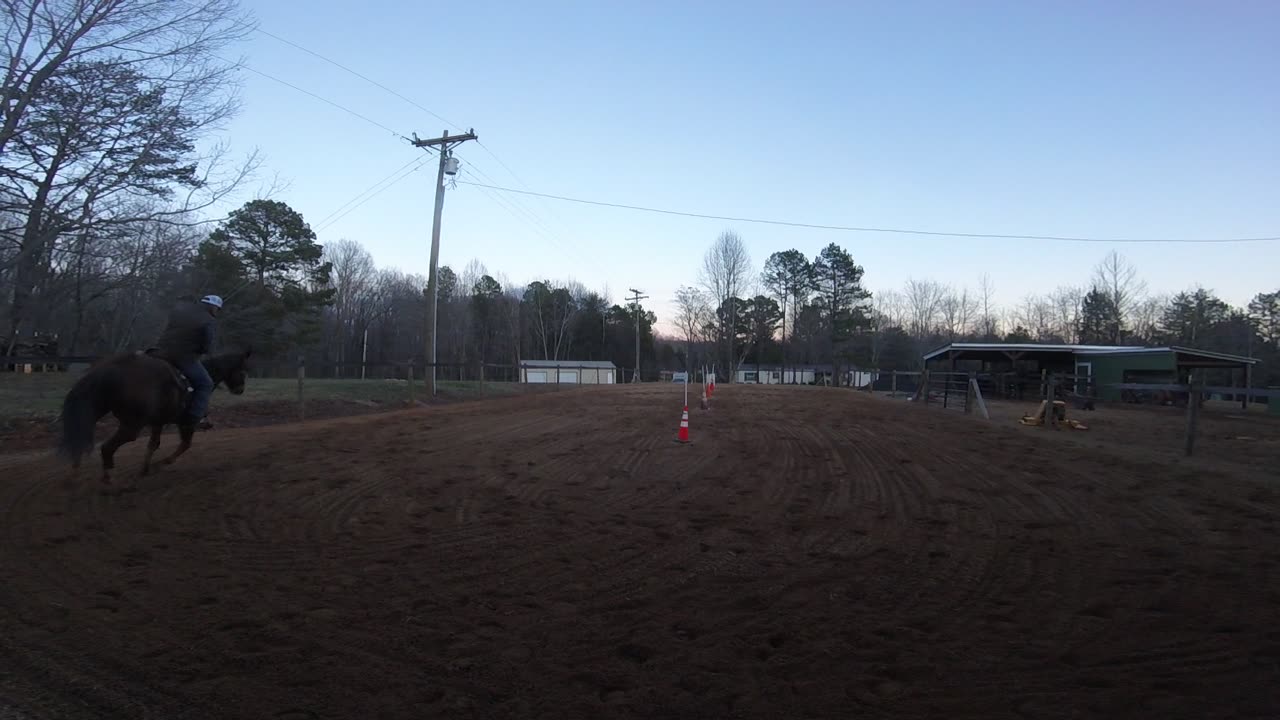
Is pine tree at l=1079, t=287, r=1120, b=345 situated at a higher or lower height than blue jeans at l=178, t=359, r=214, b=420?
higher

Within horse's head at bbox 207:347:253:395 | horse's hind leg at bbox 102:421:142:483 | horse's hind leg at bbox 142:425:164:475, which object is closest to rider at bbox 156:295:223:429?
horse's hind leg at bbox 142:425:164:475

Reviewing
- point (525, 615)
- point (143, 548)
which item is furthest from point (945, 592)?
point (143, 548)

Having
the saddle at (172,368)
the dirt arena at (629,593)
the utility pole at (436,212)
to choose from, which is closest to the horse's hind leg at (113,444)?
the dirt arena at (629,593)

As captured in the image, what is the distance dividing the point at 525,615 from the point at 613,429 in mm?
8989

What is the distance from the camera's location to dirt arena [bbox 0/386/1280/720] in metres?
3.22

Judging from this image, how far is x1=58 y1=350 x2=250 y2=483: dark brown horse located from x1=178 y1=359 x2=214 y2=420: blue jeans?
115mm

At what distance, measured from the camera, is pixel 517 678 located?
3344mm

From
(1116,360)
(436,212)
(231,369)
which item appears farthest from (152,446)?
(1116,360)

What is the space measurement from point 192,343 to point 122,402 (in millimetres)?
1119

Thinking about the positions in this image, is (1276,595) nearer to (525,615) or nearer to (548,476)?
(525,615)

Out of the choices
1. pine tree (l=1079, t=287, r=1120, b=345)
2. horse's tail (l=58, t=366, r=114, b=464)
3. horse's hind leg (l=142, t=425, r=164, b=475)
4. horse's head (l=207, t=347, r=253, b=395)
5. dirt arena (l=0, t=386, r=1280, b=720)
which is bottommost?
dirt arena (l=0, t=386, r=1280, b=720)

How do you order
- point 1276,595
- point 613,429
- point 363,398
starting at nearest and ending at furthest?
point 1276,595
point 613,429
point 363,398

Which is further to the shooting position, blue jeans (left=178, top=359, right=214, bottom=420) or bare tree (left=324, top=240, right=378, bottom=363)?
bare tree (left=324, top=240, right=378, bottom=363)

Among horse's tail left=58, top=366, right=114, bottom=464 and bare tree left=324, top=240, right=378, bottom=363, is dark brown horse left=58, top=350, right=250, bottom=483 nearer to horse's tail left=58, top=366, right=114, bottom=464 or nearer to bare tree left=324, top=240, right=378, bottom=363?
horse's tail left=58, top=366, right=114, bottom=464
